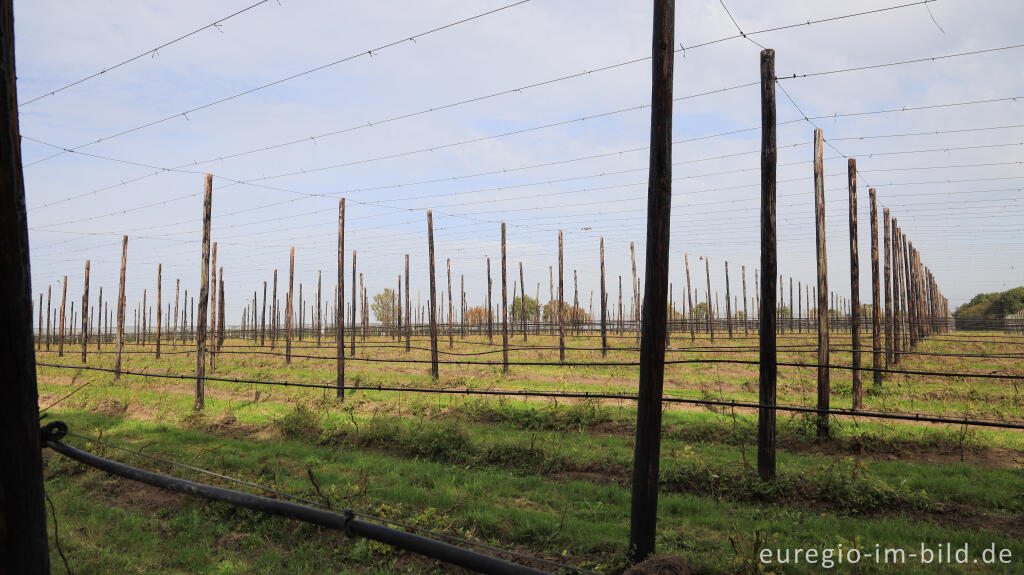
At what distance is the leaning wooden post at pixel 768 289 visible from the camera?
773 cm

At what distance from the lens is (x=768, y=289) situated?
7762 mm

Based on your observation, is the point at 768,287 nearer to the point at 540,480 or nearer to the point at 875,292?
the point at 540,480

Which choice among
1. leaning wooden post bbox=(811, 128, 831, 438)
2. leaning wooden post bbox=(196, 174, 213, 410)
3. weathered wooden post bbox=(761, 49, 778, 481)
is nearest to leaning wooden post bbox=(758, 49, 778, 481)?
weathered wooden post bbox=(761, 49, 778, 481)

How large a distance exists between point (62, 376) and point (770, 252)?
2901 cm

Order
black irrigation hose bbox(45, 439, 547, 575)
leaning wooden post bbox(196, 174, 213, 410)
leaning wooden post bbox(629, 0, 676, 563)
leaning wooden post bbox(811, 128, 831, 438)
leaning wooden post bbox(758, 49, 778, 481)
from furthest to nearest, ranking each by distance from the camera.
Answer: leaning wooden post bbox(196, 174, 213, 410) → leaning wooden post bbox(811, 128, 831, 438) → leaning wooden post bbox(758, 49, 778, 481) → leaning wooden post bbox(629, 0, 676, 563) → black irrigation hose bbox(45, 439, 547, 575)

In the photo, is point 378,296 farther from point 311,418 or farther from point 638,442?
point 638,442

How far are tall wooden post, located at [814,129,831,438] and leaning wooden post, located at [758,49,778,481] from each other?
2900 millimetres

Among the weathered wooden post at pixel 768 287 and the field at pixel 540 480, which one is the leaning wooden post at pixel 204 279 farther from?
the weathered wooden post at pixel 768 287

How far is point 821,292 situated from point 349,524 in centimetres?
1012

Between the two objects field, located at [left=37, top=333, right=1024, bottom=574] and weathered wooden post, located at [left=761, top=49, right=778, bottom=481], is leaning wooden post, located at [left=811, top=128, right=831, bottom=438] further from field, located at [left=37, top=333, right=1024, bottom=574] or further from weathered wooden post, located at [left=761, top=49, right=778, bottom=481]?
weathered wooden post, located at [left=761, top=49, right=778, bottom=481]

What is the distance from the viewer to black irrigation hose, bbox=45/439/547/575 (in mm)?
2355

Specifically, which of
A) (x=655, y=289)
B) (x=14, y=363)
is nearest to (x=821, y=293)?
(x=655, y=289)

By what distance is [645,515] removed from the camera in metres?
4.93

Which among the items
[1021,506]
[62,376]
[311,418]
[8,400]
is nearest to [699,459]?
[1021,506]
